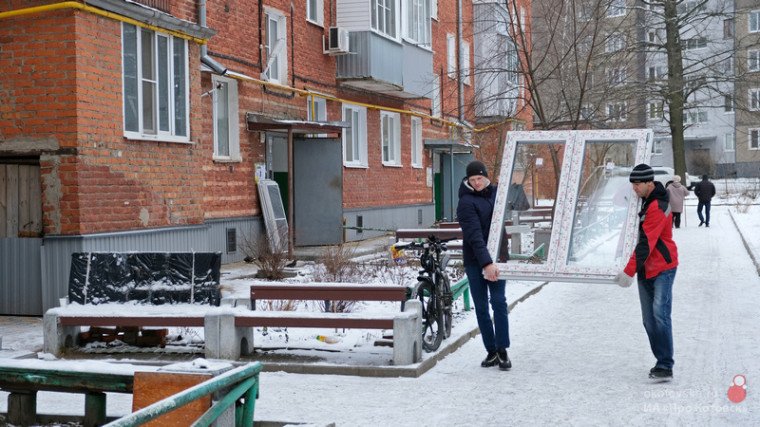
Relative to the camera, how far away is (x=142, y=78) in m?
13.4

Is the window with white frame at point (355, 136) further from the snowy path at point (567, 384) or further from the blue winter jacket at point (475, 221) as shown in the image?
the blue winter jacket at point (475, 221)

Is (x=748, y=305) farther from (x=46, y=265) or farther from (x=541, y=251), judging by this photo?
(x=46, y=265)

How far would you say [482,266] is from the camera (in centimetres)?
856

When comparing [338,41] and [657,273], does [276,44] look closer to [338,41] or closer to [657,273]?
[338,41]

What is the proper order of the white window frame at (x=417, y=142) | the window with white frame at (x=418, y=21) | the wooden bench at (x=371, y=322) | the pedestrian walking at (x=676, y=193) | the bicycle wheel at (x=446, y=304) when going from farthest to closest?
1. the white window frame at (x=417, y=142)
2. the pedestrian walking at (x=676, y=193)
3. the window with white frame at (x=418, y=21)
4. the bicycle wheel at (x=446, y=304)
5. the wooden bench at (x=371, y=322)

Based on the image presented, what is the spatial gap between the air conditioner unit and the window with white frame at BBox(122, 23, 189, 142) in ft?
29.9

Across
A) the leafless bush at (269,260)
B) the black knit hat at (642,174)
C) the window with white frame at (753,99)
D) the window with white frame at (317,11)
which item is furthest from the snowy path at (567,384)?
the window with white frame at (753,99)

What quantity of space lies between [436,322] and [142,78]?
606 cm

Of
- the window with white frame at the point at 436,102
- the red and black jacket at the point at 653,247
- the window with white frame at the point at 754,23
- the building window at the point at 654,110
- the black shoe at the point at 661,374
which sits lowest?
the black shoe at the point at 661,374

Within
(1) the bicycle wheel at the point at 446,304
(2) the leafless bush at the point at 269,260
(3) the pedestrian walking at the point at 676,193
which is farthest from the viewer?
(3) the pedestrian walking at the point at 676,193

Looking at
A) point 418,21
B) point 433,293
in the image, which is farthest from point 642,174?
point 418,21

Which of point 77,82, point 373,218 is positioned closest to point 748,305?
point 77,82

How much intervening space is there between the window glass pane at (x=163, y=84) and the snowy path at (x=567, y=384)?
18.2 feet

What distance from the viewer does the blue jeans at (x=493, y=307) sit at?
870cm
